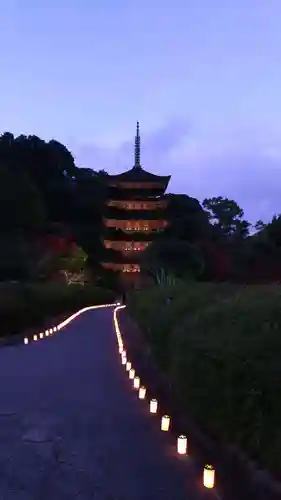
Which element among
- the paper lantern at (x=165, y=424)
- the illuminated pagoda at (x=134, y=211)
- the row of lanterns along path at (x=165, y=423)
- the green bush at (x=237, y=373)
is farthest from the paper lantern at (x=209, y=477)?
the illuminated pagoda at (x=134, y=211)

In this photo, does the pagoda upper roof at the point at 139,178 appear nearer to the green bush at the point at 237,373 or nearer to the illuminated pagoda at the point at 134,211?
the illuminated pagoda at the point at 134,211

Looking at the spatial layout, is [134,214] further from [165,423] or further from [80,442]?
[80,442]

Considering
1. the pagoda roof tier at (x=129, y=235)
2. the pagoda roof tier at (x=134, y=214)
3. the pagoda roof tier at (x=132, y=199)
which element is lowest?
the pagoda roof tier at (x=129, y=235)

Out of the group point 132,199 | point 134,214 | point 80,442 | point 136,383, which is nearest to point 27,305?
point 136,383

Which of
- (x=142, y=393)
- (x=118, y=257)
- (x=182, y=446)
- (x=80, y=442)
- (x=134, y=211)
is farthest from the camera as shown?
(x=118, y=257)

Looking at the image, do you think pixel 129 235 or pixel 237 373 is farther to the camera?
pixel 129 235

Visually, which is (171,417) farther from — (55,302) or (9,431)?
(55,302)

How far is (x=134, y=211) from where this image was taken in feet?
174

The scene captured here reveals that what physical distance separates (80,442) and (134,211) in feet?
154

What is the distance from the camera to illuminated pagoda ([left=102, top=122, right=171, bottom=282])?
5269cm

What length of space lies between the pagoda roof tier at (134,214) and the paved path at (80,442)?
134 ft

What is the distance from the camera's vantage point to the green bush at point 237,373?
417cm

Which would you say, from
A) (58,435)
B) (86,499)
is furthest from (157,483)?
(58,435)

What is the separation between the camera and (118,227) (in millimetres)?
53906
